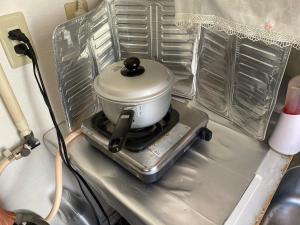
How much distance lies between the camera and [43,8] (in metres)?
0.74

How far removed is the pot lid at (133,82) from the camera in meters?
0.62

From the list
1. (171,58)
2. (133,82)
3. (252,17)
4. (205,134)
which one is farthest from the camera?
(171,58)

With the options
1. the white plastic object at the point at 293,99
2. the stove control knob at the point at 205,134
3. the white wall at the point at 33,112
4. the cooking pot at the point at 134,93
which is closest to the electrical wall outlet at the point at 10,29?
the white wall at the point at 33,112

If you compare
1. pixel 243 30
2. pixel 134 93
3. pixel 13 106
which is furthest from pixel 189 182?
pixel 13 106


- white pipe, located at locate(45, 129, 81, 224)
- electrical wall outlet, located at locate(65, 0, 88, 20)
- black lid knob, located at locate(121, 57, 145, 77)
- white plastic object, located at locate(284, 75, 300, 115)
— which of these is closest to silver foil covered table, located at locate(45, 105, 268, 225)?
white pipe, located at locate(45, 129, 81, 224)

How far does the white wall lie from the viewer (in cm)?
73

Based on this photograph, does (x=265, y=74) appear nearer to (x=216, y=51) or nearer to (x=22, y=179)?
(x=216, y=51)

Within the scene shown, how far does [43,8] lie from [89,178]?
500mm

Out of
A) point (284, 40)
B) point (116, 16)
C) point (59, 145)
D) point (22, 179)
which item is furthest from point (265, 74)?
point (22, 179)

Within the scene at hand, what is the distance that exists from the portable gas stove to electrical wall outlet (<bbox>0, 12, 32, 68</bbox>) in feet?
0.83

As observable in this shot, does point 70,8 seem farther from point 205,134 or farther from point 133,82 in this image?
point 205,134

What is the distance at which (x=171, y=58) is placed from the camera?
865 millimetres

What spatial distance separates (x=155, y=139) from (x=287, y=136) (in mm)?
350

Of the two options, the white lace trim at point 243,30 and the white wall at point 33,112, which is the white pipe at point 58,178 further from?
the white lace trim at point 243,30
